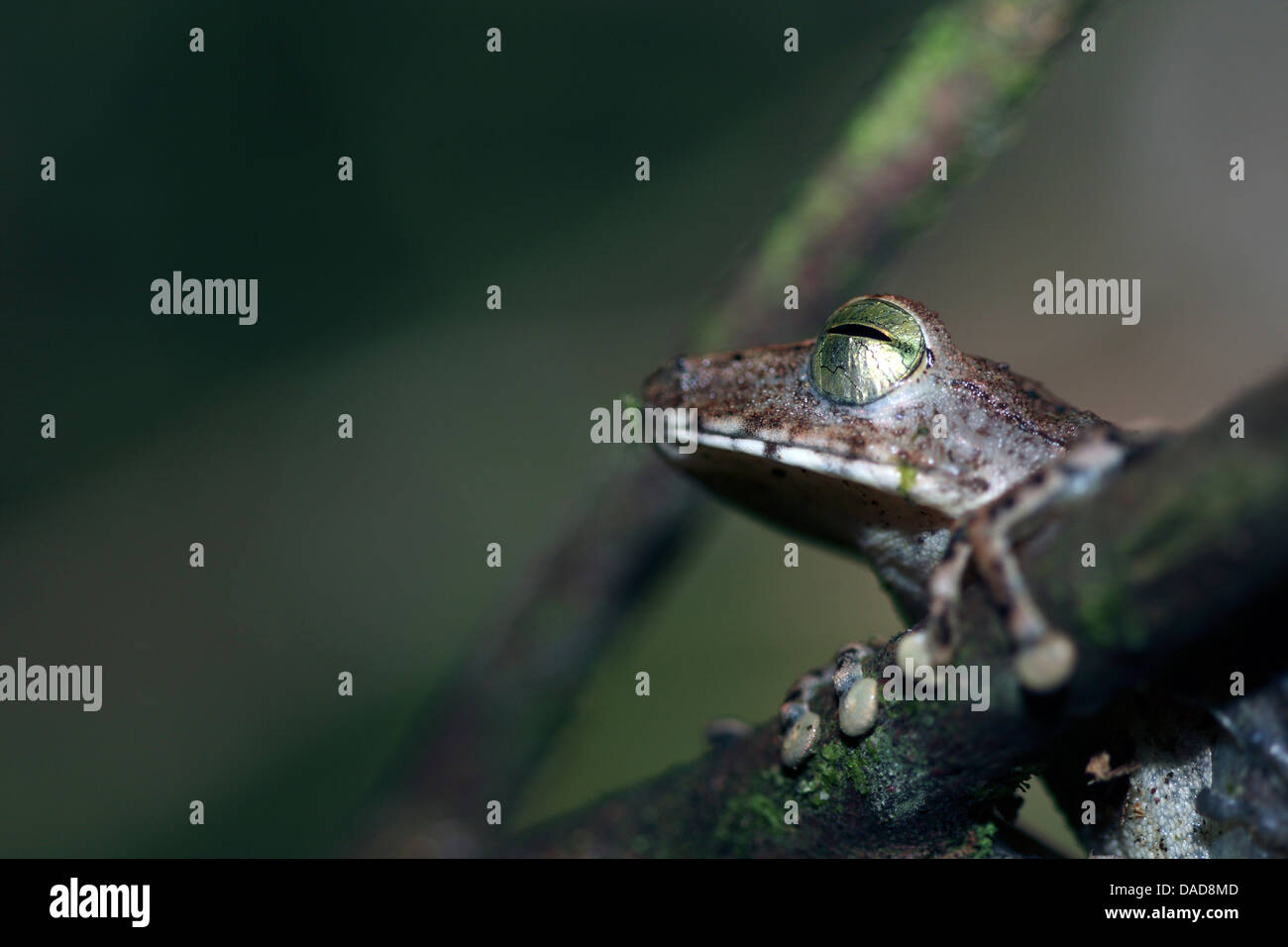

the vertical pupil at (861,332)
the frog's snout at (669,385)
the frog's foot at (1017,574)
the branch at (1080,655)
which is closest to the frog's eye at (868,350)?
the vertical pupil at (861,332)

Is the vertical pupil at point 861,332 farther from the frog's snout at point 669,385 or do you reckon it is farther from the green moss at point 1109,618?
the green moss at point 1109,618

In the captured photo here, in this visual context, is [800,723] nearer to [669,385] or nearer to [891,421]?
[891,421]

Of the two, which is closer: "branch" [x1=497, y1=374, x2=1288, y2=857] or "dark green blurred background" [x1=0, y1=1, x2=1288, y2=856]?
"branch" [x1=497, y1=374, x2=1288, y2=857]

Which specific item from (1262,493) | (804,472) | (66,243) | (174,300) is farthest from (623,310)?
(1262,493)

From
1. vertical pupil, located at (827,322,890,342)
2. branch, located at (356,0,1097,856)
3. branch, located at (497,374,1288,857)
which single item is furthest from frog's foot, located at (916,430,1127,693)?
branch, located at (356,0,1097,856)

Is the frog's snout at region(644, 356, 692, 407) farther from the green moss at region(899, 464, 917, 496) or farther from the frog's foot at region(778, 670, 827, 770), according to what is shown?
the frog's foot at region(778, 670, 827, 770)
